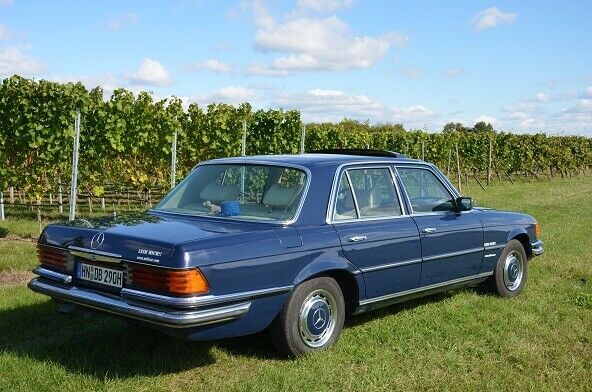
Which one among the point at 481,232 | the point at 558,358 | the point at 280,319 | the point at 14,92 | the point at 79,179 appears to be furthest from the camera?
the point at 79,179

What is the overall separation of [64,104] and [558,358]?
1051cm

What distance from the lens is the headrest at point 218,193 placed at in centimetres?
541

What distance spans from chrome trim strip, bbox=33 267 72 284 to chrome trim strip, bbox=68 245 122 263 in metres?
0.18

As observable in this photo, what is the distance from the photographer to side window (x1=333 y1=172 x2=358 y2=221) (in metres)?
5.38

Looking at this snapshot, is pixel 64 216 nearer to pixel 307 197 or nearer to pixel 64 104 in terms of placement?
pixel 64 104

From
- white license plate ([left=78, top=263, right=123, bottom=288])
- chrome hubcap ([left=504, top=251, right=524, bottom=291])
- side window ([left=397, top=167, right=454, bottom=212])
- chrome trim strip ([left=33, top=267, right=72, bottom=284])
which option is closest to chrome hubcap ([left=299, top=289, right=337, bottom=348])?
white license plate ([left=78, top=263, right=123, bottom=288])

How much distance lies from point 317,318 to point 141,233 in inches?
57.5

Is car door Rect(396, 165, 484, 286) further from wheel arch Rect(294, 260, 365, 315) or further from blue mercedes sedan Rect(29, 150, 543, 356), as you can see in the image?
wheel arch Rect(294, 260, 365, 315)

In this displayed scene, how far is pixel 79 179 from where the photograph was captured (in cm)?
1480

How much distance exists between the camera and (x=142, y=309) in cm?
430

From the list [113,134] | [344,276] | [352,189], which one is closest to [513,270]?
[352,189]

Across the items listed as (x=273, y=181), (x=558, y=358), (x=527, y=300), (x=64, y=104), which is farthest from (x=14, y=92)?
(x=558, y=358)

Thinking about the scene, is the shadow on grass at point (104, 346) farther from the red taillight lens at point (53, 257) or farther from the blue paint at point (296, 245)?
the blue paint at point (296, 245)

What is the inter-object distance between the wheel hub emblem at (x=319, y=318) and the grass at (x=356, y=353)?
21 centimetres
